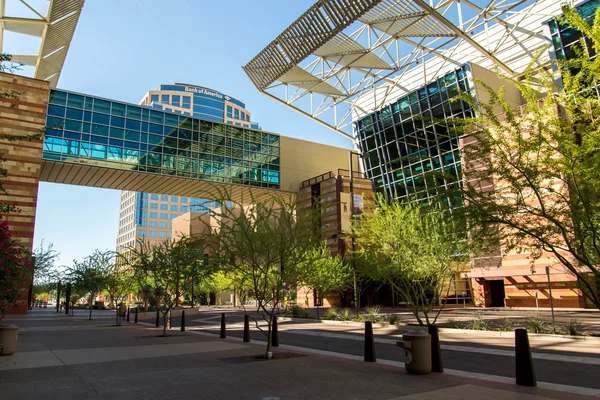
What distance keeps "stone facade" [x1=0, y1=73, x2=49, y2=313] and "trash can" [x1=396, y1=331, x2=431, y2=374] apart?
37.5 m

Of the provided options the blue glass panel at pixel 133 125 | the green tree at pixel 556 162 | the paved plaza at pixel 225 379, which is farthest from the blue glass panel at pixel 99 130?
the green tree at pixel 556 162

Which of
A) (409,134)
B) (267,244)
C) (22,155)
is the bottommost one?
(267,244)

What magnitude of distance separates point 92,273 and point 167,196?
12113 centimetres

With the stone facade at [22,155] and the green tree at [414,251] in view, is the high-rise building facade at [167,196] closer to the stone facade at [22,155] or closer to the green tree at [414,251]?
the stone facade at [22,155]

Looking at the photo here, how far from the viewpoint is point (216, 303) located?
8700 centimetres

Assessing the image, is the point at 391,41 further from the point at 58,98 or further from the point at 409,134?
the point at 58,98

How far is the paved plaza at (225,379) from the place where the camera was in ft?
24.0

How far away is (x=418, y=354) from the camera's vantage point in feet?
30.0

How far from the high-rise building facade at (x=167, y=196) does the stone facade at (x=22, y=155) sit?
99.0 metres

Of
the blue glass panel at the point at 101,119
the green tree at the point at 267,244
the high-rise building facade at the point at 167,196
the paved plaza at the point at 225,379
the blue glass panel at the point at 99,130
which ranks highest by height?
the high-rise building facade at the point at 167,196

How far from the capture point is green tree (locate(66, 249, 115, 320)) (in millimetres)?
33000

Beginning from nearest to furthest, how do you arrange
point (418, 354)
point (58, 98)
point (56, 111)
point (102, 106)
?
1. point (418, 354)
2. point (56, 111)
3. point (58, 98)
4. point (102, 106)

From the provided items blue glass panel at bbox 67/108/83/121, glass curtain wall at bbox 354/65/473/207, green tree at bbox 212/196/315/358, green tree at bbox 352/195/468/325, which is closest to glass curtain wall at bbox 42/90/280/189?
blue glass panel at bbox 67/108/83/121

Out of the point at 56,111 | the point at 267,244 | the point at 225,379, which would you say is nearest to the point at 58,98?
the point at 56,111
